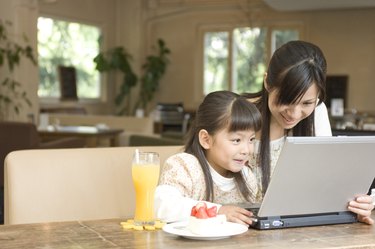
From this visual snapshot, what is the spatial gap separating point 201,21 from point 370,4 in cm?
350

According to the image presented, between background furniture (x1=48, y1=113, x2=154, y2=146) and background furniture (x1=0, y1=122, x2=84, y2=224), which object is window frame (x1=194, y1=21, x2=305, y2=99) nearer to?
background furniture (x1=48, y1=113, x2=154, y2=146)

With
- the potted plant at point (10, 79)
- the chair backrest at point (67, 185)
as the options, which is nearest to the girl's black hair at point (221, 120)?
the chair backrest at point (67, 185)

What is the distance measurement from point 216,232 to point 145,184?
26 cm

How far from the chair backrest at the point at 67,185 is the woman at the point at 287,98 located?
1.49 ft

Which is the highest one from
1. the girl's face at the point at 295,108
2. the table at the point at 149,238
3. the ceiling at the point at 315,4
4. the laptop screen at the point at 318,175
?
the ceiling at the point at 315,4

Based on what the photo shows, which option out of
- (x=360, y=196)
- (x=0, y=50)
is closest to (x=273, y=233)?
(x=360, y=196)

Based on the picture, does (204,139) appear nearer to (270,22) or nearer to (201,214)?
(201,214)

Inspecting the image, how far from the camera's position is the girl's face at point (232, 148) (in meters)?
1.80

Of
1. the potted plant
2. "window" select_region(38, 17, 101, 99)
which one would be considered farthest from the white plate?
"window" select_region(38, 17, 101, 99)

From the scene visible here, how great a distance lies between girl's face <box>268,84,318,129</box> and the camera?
197 cm

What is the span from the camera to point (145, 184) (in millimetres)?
1650

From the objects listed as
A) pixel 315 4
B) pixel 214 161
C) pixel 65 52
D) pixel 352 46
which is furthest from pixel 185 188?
pixel 65 52

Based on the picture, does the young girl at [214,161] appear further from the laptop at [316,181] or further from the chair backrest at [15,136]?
the chair backrest at [15,136]

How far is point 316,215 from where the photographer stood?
170 centimetres
